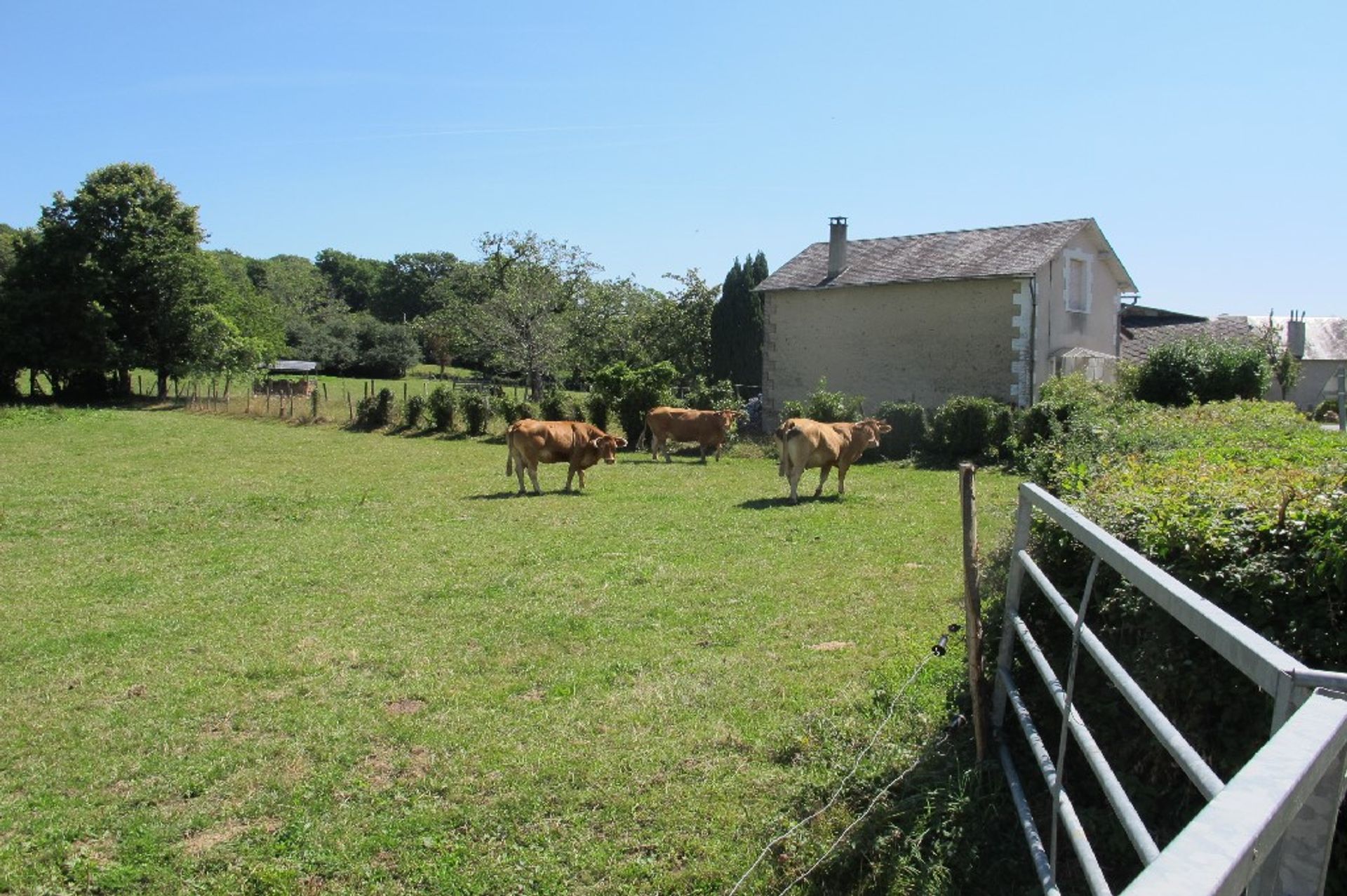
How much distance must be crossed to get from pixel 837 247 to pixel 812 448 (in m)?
15.5

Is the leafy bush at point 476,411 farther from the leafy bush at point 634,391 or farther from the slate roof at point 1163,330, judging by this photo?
the slate roof at point 1163,330

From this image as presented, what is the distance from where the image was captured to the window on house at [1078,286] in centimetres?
2791

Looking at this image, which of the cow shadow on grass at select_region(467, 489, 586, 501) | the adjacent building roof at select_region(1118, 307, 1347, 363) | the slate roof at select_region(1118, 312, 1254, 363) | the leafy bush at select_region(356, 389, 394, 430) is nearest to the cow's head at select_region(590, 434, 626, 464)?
the cow shadow on grass at select_region(467, 489, 586, 501)

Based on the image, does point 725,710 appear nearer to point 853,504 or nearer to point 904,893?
point 904,893

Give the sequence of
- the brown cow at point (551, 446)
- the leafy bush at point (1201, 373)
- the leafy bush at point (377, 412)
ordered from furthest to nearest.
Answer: the leafy bush at point (377, 412) → the leafy bush at point (1201, 373) → the brown cow at point (551, 446)

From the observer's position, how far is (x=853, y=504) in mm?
15352

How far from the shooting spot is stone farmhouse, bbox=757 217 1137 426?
86.0ft

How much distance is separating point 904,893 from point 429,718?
3139mm

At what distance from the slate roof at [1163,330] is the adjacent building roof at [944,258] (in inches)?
376

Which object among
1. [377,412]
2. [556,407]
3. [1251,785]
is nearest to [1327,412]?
[556,407]

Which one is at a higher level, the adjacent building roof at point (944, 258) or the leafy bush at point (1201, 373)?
the adjacent building roof at point (944, 258)

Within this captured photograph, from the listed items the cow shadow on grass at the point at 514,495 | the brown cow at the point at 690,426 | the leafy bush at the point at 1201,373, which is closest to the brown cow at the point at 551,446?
the cow shadow on grass at the point at 514,495

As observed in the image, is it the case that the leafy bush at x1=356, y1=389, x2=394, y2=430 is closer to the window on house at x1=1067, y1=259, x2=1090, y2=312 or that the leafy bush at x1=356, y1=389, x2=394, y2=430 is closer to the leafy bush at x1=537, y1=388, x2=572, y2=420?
the leafy bush at x1=537, y1=388, x2=572, y2=420

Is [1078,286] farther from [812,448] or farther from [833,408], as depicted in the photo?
[812,448]
